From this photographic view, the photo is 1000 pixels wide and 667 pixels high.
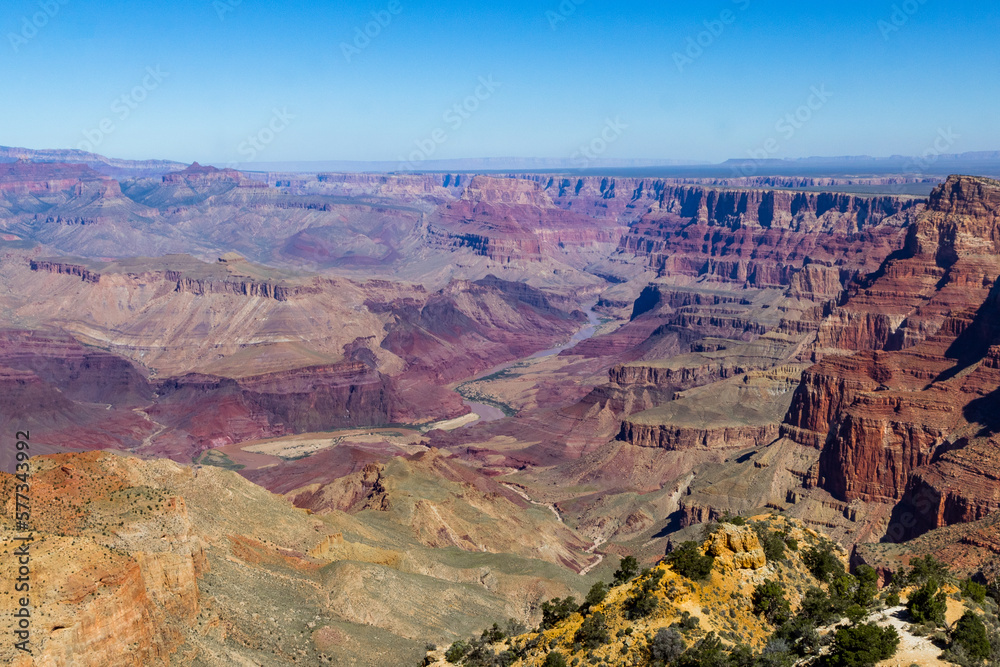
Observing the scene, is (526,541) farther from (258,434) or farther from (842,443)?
(258,434)

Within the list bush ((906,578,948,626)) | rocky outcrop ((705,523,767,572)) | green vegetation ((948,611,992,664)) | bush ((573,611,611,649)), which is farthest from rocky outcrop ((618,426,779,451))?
green vegetation ((948,611,992,664))

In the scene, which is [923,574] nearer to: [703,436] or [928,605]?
[928,605]

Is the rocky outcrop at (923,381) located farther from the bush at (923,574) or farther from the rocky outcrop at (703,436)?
the bush at (923,574)

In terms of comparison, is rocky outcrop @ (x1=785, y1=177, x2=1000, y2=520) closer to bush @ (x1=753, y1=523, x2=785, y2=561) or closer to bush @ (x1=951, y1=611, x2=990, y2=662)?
bush @ (x1=753, y1=523, x2=785, y2=561)

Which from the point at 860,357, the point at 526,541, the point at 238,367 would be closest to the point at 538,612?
the point at 526,541

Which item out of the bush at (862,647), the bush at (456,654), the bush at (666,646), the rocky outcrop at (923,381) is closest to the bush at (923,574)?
the bush at (862,647)

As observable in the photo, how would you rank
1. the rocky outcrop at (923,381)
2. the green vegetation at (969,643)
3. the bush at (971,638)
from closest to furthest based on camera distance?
the green vegetation at (969,643), the bush at (971,638), the rocky outcrop at (923,381)
